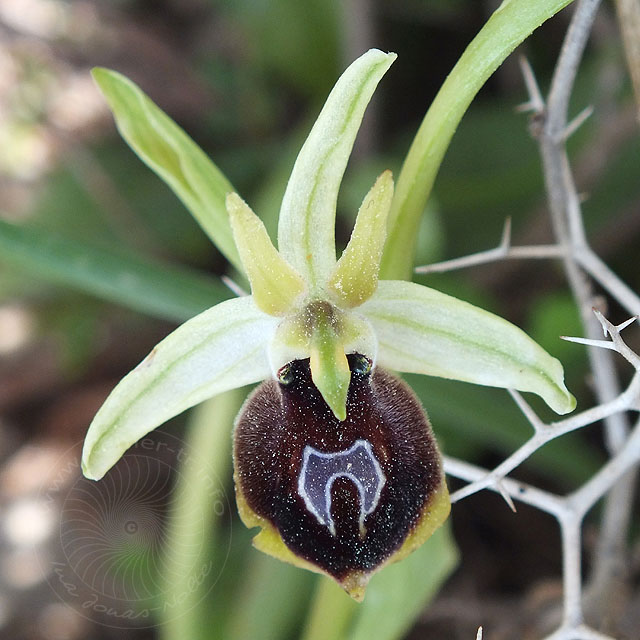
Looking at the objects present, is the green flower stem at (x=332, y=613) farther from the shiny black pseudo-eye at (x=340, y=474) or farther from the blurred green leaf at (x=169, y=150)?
the blurred green leaf at (x=169, y=150)

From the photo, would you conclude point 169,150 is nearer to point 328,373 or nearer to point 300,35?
point 328,373

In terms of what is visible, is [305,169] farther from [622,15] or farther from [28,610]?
[28,610]

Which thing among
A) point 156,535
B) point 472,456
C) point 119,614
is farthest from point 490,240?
point 119,614

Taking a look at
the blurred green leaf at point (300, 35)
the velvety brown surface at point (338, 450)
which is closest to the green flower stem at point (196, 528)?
the velvety brown surface at point (338, 450)

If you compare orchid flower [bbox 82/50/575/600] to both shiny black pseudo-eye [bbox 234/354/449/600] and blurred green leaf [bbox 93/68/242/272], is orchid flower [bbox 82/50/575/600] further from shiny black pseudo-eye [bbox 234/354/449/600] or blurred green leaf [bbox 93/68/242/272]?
blurred green leaf [bbox 93/68/242/272]

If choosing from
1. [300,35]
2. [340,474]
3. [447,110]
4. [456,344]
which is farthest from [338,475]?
[300,35]
